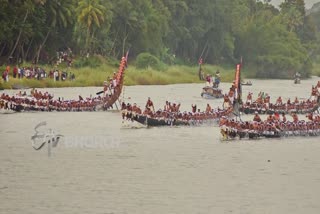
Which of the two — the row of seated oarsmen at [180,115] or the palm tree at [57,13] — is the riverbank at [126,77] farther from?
the row of seated oarsmen at [180,115]

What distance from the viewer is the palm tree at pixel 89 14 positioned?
10094cm

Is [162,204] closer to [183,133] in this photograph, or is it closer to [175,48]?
[183,133]

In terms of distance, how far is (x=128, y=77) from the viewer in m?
102

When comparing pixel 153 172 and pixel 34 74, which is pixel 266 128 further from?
→ pixel 34 74

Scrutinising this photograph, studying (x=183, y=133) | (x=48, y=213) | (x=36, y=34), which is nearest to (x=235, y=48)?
(x=36, y=34)

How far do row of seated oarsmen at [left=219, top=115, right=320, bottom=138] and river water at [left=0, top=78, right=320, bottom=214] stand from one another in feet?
2.31

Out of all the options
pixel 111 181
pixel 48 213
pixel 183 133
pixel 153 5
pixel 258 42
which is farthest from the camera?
pixel 258 42

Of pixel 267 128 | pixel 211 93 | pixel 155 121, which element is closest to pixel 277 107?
pixel 211 93

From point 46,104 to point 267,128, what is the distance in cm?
2013

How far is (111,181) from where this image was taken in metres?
33.0

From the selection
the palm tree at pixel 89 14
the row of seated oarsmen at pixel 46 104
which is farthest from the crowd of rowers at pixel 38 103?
the palm tree at pixel 89 14

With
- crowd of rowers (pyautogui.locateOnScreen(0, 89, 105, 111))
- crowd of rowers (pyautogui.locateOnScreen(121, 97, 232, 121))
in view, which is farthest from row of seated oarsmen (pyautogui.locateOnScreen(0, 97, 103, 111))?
crowd of rowers (pyautogui.locateOnScreen(121, 97, 232, 121))

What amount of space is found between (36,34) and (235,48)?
267 feet

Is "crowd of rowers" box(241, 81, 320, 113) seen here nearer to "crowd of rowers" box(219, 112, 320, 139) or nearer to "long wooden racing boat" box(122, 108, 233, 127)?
"long wooden racing boat" box(122, 108, 233, 127)
